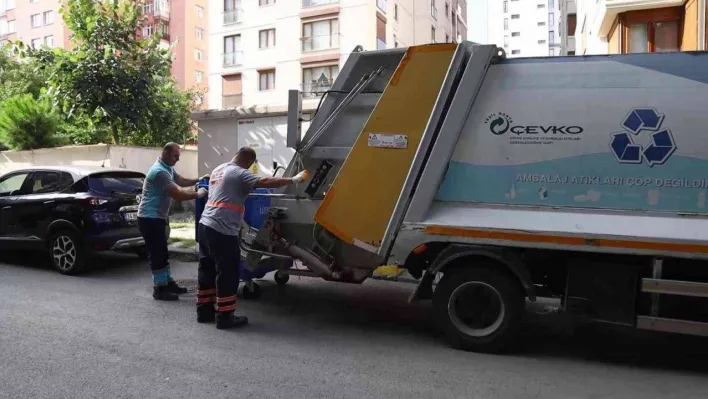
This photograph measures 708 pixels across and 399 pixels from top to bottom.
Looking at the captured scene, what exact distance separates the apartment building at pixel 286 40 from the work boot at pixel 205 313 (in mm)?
24423

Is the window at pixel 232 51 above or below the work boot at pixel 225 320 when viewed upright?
above

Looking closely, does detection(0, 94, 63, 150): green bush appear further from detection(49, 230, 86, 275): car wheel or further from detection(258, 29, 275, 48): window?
detection(258, 29, 275, 48): window

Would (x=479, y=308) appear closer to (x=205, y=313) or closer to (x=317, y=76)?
(x=205, y=313)

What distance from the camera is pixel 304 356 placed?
464cm

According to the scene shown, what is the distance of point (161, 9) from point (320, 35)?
22.2 meters

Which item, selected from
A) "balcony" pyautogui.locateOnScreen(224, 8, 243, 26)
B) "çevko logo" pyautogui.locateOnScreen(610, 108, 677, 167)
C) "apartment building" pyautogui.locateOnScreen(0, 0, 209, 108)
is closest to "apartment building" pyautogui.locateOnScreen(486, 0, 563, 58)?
"apartment building" pyautogui.locateOnScreen(0, 0, 209, 108)

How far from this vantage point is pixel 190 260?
912 centimetres

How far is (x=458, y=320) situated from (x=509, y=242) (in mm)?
852

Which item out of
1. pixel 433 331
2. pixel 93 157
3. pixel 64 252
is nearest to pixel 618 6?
pixel 433 331

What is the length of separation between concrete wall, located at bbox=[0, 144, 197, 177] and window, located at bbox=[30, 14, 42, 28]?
39.2 metres

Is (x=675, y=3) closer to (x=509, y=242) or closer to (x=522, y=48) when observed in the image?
(x=509, y=242)

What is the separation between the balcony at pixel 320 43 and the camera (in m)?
31.2

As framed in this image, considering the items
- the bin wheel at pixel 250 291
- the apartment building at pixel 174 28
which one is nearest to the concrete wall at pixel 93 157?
the bin wheel at pixel 250 291

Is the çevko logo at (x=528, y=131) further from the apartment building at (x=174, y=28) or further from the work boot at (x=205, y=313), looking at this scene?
the apartment building at (x=174, y=28)
